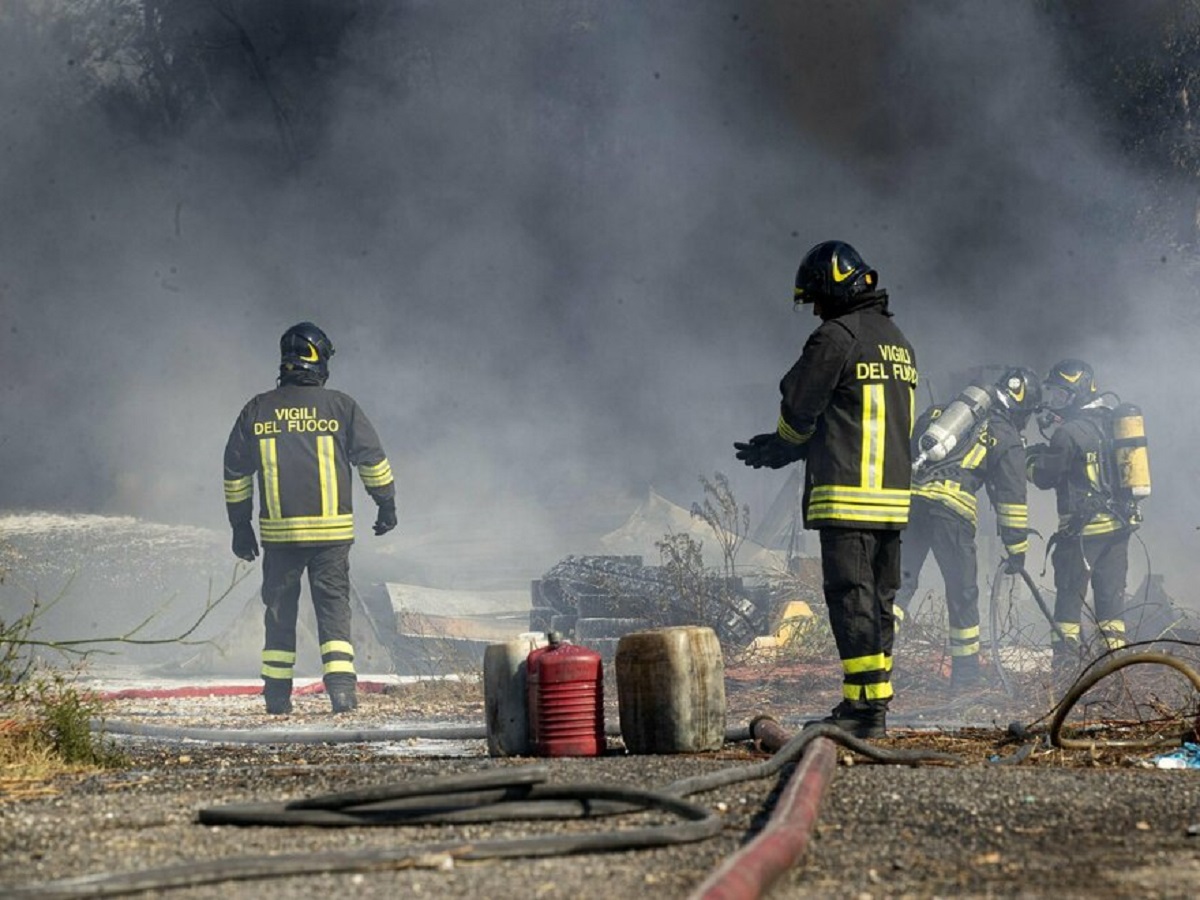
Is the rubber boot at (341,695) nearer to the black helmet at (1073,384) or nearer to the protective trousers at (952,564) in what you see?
the protective trousers at (952,564)

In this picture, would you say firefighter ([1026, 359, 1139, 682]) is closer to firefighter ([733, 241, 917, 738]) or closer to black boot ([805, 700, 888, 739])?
firefighter ([733, 241, 917, 738])

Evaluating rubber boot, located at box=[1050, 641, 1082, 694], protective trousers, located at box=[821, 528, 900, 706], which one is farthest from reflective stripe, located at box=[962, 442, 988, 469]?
protective trousers, located at box=[821, 528, 900, 706]

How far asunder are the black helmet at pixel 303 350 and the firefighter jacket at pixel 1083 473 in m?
4.69

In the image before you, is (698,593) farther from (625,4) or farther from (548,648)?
(625,4)

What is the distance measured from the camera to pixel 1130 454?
9367mm

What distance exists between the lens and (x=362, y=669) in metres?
11.1

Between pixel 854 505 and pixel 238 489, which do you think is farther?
pixel 238 489

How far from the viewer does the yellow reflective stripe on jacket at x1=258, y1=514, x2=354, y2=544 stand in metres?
7.75

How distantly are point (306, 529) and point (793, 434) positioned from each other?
11.5ft

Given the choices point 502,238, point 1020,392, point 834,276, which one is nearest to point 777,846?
point 834,276

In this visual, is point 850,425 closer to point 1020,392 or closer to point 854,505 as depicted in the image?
point 854,505

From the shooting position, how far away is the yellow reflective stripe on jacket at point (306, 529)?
7.75 metres

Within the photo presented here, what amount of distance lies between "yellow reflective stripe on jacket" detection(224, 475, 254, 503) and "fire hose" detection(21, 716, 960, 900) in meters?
5.15

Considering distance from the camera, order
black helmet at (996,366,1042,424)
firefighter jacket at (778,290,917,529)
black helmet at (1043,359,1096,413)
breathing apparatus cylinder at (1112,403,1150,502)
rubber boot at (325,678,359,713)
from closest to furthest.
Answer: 1. firefighter jacket at (778,290,917,529)
2. rubber boot at (325,678,359,713)
3. black helmet at (996,366,1042,424)
4. breathing apparatus cylinder at (1112,403,1150,502)
5. black helmet at (1043,359,1096,413)
